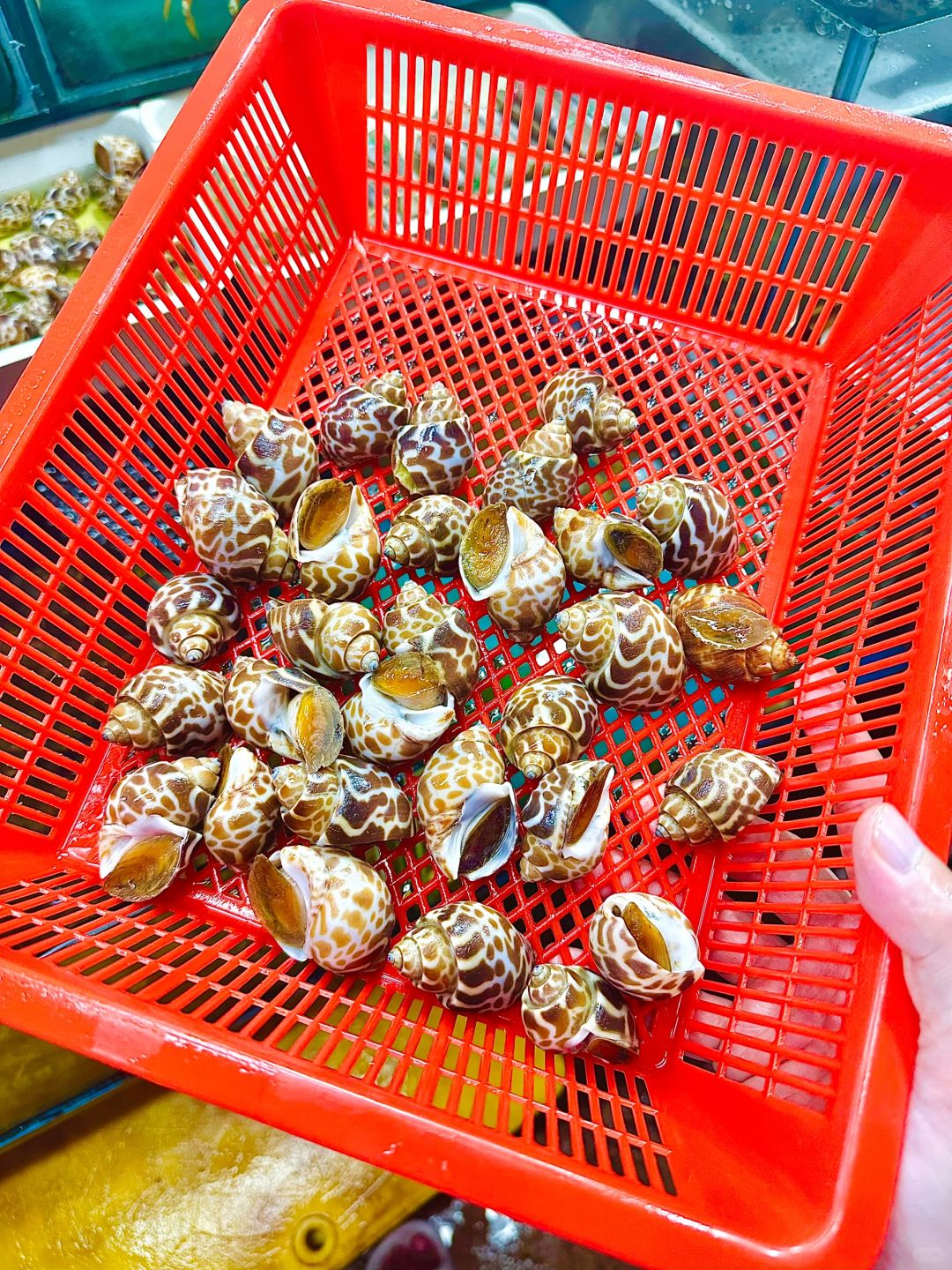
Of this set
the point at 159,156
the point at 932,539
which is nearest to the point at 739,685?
the point at 932,539

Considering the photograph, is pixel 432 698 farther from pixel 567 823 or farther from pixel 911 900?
pixel 911 900

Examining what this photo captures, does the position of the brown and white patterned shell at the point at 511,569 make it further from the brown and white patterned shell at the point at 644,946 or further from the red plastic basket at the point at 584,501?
the brown and white patterned shell at the point at 644,946

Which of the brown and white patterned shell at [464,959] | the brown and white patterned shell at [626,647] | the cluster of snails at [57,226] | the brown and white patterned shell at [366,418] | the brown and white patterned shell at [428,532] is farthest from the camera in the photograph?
the cluster of snails at [57,226]

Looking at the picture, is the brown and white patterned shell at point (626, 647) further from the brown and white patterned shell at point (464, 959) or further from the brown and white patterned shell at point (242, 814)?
the brown and white patterned shell at point (242, 814)

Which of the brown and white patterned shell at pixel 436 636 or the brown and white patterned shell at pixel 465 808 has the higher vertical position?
the brown and white patterned shell at pixel 436 636

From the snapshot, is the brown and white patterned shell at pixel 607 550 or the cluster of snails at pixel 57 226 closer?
the brown and white patterned shell at pixel 607 550

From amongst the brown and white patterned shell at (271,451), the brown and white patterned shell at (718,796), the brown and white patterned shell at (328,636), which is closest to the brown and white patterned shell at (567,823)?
the brown and white patterned shell at (718,796)

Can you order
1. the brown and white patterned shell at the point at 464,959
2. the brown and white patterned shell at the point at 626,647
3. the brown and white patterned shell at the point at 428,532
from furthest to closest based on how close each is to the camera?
the brown and white patterned shell at the point at 428,532
the brown and white patterned shell at the point at 626,647
the brown and white patterned shell at the point at 464,959

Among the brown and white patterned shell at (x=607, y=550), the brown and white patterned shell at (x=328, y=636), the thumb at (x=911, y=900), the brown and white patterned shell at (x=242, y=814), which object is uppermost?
the brown and white patterned shell at (x=607, y=550)
